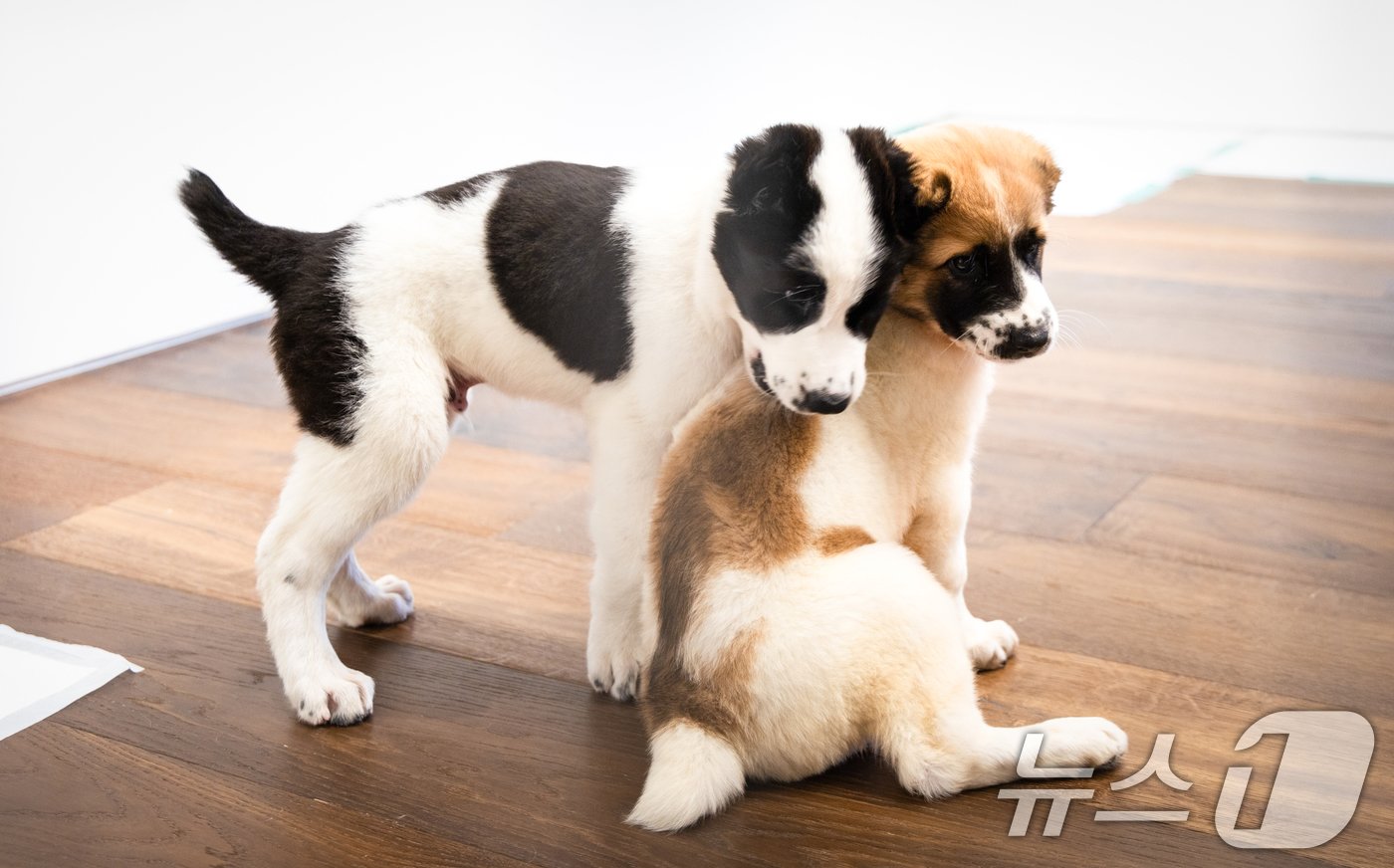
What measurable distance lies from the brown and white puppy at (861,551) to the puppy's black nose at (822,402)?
10cm

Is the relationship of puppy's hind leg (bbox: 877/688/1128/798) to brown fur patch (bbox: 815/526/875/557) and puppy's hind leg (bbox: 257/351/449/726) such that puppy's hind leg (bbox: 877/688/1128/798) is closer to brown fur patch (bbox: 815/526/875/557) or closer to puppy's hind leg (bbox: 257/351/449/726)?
brown fur patch (bbox: 815/526/875/557)

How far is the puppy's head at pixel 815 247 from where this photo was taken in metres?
1.53

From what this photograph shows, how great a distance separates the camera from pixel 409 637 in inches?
83.2

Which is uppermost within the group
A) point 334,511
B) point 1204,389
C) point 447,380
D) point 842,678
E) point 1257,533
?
point 447,380

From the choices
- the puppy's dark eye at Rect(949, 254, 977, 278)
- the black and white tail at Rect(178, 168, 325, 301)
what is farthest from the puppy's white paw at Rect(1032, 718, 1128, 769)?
the black and white tail at Rect(178, 168, 325, 301)

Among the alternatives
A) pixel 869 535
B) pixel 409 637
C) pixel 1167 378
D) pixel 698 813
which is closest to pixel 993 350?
pixel 869 535

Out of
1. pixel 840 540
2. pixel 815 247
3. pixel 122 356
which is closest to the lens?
pixel 815 247

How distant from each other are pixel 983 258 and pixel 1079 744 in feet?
2.04

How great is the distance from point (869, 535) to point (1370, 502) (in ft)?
4.62

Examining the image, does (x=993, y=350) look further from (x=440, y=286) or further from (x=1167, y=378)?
(x=1167, y=378)

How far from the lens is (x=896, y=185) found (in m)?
1.58

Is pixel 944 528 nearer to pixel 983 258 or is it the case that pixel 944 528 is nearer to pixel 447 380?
pixel 983 258

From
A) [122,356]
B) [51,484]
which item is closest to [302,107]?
[122,356]

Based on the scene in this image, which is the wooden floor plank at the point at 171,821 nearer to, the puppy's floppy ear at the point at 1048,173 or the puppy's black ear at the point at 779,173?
the puppy's black ear at the point at 779,173
